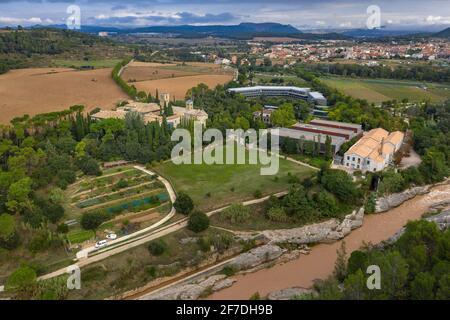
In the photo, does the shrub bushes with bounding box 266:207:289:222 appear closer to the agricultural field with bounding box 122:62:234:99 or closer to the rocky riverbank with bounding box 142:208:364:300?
the rocky riverbank with bounding box 142:208:364:300

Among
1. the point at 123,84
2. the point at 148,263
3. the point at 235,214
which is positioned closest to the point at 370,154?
the point at 235,214

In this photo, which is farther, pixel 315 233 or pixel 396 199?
pixel 396 199

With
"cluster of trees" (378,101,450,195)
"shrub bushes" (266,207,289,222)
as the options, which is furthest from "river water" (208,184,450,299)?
"shrub bushes" (266,207,289,222)

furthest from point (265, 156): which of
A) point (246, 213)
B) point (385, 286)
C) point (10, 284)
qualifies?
point (10, 284)

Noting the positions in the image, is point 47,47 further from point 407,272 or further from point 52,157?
point 407,272

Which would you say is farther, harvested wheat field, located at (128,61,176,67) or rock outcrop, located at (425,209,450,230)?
harvested wheat field, located at (128,61,176,67)

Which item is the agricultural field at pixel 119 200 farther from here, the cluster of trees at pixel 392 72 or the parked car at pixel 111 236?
the cluster of trees at pixel 392 72

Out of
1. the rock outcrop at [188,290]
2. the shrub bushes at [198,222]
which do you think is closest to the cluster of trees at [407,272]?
the rock outcrop at [188,290]
